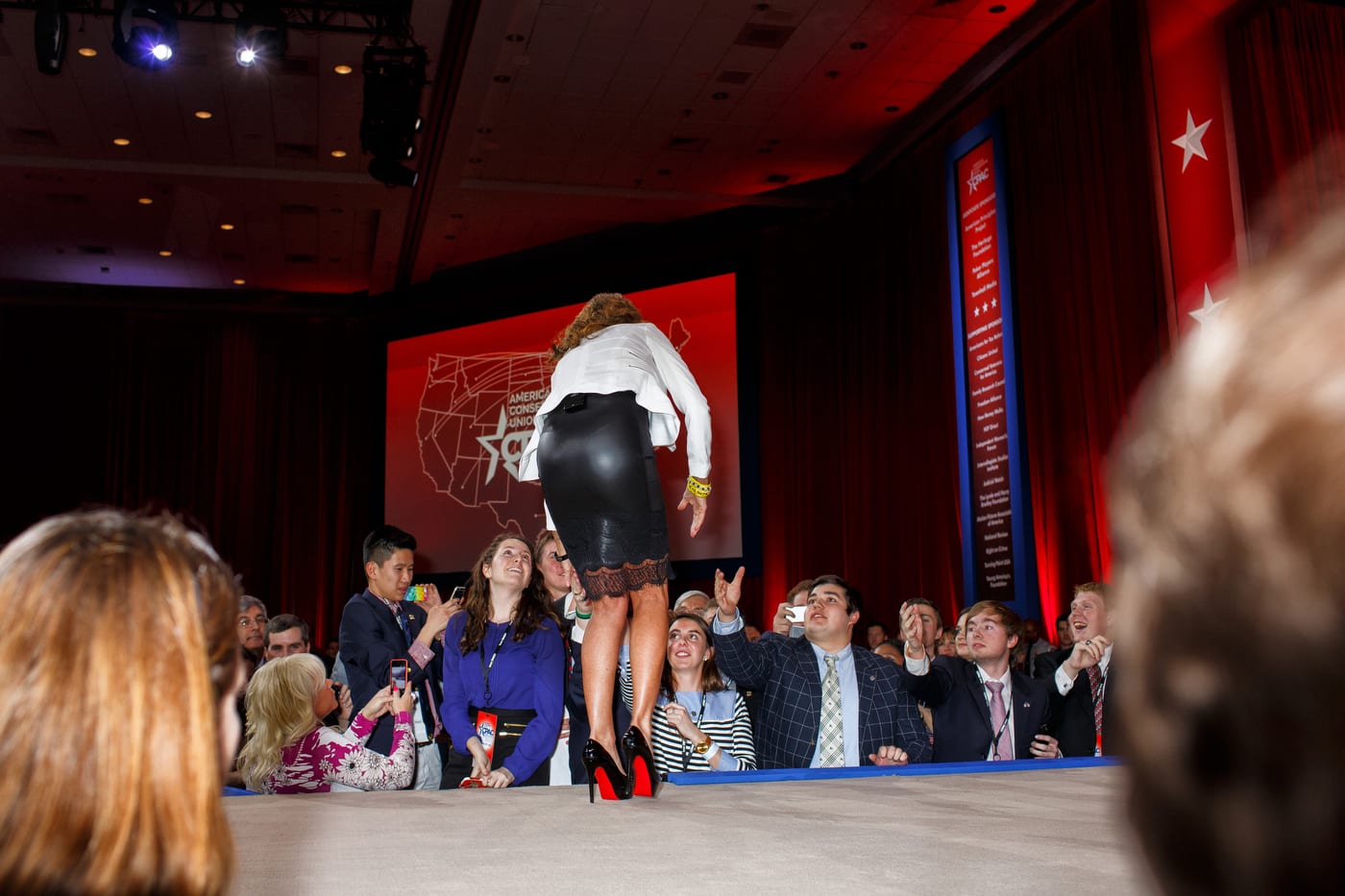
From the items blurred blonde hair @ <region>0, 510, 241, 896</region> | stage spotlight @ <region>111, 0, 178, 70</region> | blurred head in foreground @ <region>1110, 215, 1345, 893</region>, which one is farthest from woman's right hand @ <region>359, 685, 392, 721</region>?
stage spotlight @ <region>111, 0, 178, 70</region>

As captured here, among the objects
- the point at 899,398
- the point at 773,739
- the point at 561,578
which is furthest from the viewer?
the point at 899,398

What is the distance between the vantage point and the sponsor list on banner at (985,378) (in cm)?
821

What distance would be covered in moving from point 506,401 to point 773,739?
8.57m

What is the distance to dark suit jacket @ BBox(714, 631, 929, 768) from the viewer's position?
3.59 metres

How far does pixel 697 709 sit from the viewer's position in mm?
3721

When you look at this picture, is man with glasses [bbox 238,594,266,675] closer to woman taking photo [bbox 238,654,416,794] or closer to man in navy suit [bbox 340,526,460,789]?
man in navy suit [bbox 340,526,460,789]

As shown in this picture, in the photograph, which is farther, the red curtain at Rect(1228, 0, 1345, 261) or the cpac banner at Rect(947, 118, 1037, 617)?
the cpac banner at Rect(947, 118, 1037, 617)

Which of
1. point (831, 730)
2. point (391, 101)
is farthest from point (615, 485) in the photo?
point (391, 101)

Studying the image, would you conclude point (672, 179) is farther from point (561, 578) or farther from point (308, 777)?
point (308, 777)

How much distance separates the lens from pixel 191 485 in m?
13.4

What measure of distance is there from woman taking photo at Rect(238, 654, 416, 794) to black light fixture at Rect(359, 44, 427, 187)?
5.43m

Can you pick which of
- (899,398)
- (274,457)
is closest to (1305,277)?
(899,398)

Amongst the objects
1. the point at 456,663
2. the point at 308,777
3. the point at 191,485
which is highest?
the point at 191,485

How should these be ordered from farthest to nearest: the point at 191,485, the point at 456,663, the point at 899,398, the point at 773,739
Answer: the point at 191,485
the point at 899,398
the point at 773,739
the point at 456,663
